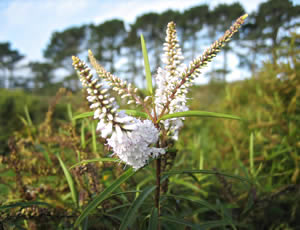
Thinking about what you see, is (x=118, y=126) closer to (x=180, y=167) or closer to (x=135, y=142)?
(x=135, y=142)

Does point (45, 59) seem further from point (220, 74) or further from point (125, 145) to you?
point (125, 145)

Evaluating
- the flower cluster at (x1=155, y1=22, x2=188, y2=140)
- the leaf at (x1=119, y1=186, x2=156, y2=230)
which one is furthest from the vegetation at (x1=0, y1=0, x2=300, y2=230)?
the flower cluster at (x1=155, y1=22, x2=188, y2=140)

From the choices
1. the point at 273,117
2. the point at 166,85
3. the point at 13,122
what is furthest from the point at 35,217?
the point at 13,122

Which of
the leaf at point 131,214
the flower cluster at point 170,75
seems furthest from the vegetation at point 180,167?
the flower cluster at point 170,75

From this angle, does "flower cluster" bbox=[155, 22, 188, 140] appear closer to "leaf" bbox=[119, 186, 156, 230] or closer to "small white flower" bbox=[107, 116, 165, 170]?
"small white flower" bbox=[107, 116, 165, 170]

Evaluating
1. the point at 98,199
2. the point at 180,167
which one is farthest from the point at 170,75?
the point at 180,167

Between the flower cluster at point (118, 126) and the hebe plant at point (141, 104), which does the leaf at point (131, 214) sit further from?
the flower cluster at point (118, 126)
